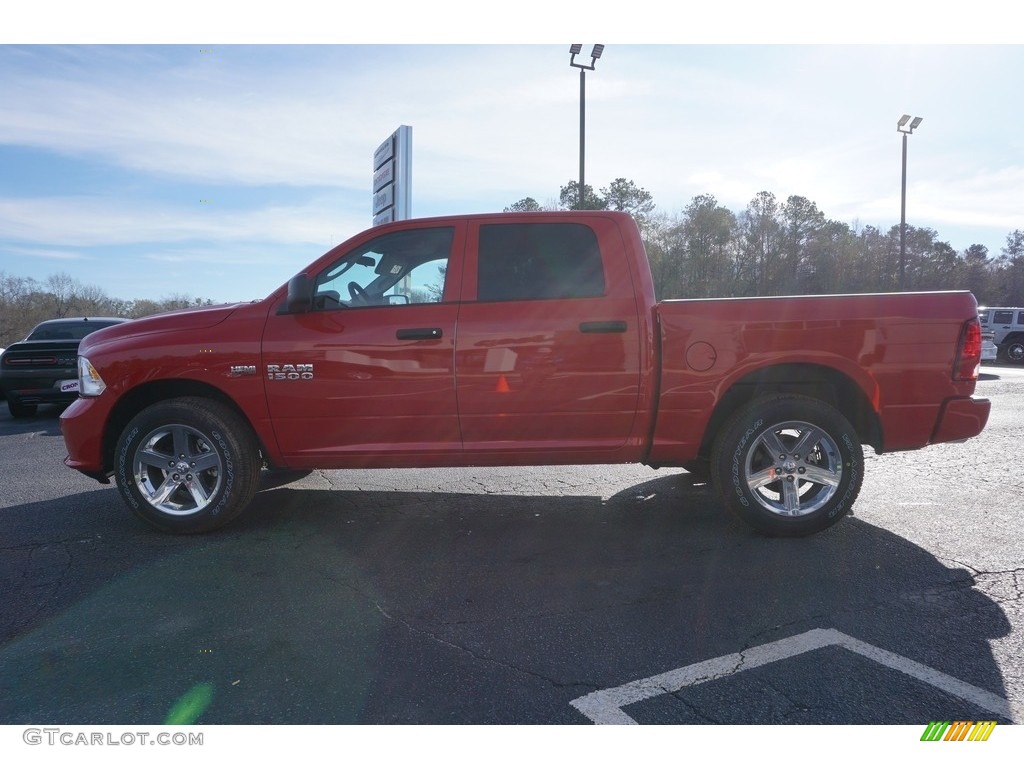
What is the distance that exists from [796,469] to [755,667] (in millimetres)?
1988

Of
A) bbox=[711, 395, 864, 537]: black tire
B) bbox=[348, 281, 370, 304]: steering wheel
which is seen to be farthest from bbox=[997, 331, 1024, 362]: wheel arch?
bbox=[348, 281, 370, 304]: steering wheel

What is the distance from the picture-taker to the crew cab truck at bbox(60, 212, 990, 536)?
14.8ft

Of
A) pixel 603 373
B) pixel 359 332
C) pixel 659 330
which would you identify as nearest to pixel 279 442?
pixel 359 332

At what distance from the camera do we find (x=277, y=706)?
2.58 meters

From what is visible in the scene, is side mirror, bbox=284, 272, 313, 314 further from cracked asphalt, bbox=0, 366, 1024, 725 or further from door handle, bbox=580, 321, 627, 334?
door handle, bbox=580, 321, 627, 334

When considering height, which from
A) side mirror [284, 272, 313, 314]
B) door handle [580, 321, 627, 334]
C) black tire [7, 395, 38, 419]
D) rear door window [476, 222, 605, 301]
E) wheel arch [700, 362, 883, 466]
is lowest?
black tire [7, 395, 38, 419]

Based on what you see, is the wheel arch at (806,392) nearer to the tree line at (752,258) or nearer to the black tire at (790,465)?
the black tire at (790,465)

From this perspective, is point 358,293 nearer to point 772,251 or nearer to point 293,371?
point 293,371

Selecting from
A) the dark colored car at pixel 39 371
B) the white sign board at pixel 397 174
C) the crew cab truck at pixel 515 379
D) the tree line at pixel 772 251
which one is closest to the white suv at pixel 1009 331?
the tree line at pixel 772 251

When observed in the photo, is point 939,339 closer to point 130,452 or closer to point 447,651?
point 447,651

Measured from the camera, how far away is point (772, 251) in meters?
46.5

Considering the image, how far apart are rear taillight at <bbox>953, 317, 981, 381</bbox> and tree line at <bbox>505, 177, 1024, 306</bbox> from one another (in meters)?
31.8

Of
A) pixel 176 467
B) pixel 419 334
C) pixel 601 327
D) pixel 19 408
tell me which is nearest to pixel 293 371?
pixel 419 334

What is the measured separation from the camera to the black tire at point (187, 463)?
15.0ft
